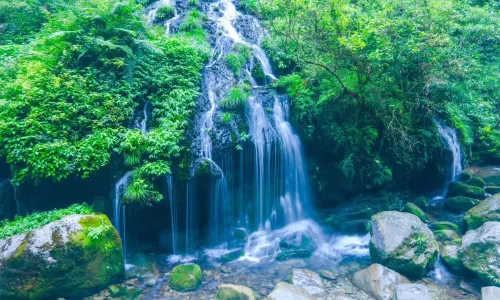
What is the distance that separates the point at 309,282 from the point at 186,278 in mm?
2752

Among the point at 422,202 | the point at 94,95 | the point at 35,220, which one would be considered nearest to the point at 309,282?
the point at 422,202

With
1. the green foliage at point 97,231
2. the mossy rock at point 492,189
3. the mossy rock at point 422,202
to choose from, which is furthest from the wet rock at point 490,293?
the green foliage at point 97,231

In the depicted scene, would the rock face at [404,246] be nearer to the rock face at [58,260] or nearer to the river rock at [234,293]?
the river rock at [234,293]

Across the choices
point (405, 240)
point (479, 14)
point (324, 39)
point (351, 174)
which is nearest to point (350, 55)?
point (324, 39)

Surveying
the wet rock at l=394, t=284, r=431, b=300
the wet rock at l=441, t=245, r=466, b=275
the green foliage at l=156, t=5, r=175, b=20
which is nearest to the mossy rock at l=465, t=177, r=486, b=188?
the wet rock at l=441, t=245, r=466, b=275

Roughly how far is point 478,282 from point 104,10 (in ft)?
38.8

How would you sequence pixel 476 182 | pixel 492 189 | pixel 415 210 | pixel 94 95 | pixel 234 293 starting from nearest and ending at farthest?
pixel 234 293, pixel 94 95, pixel 415 210, pixel 492 189, pixel 476 182

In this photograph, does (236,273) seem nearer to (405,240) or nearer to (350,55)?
(405,240)

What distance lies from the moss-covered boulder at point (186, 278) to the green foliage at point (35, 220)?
2.41 meters

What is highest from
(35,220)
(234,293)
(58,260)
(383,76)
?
(383,76)

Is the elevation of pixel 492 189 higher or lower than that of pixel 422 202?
higher

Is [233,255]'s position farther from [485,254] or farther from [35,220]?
[485,254]

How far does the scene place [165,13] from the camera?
525 inches

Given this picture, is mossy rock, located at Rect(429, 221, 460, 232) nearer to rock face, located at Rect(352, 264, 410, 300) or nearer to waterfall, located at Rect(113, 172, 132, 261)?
rock face, located at Rect(352, 264, 410, 300)
